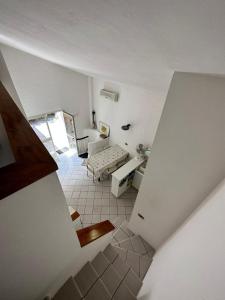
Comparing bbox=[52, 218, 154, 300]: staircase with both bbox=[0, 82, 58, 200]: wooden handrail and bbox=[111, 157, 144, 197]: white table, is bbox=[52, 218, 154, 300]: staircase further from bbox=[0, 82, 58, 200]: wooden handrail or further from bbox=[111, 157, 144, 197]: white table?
bbox=[0, 82, 58, 200]: wooden handrail

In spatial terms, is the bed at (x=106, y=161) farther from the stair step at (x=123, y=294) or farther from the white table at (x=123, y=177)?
the stair step at (x=123, y=294)

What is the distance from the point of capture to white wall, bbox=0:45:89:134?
115 inches

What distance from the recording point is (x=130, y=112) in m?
3.55

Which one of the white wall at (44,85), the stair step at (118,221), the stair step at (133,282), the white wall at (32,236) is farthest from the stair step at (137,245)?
the white wall at (44,85)

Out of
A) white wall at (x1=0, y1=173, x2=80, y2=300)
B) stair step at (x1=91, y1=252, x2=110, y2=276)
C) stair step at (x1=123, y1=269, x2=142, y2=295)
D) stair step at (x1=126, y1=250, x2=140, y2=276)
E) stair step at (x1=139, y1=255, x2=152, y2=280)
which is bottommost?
stair step at (x1=139, y1=255, x2=152, y2=280)

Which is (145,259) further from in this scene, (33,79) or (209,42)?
(33,79)

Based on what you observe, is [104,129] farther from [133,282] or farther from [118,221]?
[133,282]

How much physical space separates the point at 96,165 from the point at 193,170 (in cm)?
255

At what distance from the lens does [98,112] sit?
14.9ft

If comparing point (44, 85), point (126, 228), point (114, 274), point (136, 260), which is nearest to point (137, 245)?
point (136, 260)

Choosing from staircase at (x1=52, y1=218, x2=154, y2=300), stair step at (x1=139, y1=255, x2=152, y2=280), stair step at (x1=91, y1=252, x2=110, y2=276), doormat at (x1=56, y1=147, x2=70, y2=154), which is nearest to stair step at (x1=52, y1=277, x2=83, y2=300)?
staircase at (x1=52, y1=218, x2=154, y2=300)

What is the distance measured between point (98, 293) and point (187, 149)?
184cm

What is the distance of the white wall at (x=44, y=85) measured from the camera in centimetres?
293

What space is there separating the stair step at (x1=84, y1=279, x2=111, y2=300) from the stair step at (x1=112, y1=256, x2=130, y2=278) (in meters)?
0.41
